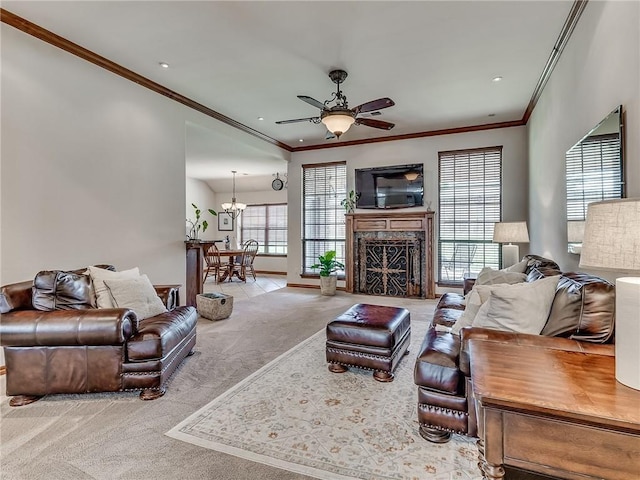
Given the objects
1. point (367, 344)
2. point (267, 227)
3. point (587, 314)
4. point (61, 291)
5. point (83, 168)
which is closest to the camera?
point (587, 314)

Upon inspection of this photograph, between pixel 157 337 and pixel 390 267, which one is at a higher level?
pixel 390 267

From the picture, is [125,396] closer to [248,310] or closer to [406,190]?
[248,310]

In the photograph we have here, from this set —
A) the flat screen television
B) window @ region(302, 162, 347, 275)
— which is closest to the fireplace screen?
window @ region(302, 162, 347, 275)

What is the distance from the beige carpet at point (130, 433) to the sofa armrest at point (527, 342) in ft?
2.01

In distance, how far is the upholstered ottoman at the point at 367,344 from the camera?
8.85 ft

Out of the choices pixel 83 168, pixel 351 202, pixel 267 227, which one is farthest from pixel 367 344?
pixel 267 227

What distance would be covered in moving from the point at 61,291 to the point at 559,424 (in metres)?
3.17

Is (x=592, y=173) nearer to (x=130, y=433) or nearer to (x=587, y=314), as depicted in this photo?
(x=587, y=314)

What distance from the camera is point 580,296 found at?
5.63 feet

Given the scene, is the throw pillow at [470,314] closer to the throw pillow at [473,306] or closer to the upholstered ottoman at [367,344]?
the throw pillow at [473,306]

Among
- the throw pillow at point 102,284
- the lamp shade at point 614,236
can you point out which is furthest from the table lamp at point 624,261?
the throw pillow at point 102,284

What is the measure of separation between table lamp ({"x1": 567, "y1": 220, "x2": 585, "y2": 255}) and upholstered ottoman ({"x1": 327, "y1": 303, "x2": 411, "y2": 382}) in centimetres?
152

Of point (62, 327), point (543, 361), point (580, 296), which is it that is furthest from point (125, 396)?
point (580, 296)

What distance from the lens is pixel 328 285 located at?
6559 mm
